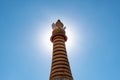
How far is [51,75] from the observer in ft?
106

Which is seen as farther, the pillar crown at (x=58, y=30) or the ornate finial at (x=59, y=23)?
the ornate finial at (x=59, y=23)

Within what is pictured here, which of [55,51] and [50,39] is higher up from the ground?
[50,39]

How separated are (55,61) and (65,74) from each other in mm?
2365

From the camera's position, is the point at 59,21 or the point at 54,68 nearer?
the point at 54,68

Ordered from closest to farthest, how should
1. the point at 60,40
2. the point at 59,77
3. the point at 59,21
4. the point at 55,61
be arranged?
the point at 59,77 < the point at 55,61 < the point at 60,40 < the point at 59,21

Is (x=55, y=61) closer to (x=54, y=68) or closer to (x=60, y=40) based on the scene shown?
(x=54, y=68)

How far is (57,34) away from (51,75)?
19.6 feet

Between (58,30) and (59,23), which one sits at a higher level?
(59,23)

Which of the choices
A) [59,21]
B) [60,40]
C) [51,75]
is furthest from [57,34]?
[51,75]

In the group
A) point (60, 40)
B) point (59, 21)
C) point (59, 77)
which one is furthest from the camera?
point (59, 21)

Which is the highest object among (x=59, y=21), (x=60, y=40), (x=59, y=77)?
(x=59, y=21)

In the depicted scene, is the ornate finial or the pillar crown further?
the ornate finial

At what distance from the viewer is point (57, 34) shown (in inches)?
1417

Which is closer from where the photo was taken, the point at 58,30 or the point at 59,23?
the point at 58,30
